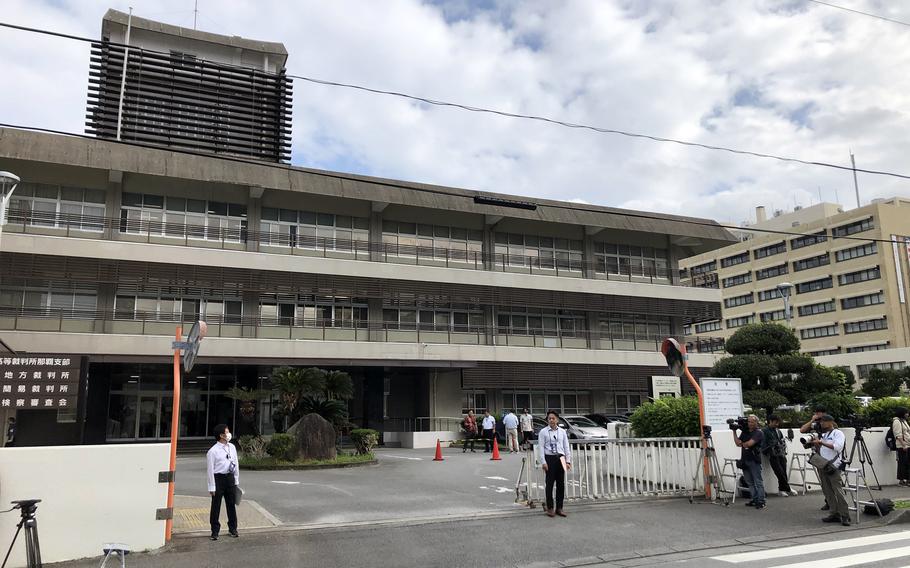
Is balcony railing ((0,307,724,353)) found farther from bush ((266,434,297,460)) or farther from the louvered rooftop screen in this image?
the louvered rooftop screen

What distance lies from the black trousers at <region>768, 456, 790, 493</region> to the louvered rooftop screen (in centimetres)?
4385

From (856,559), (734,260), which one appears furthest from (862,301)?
(856,559)

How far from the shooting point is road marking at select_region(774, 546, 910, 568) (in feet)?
25.8

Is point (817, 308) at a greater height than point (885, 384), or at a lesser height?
greater

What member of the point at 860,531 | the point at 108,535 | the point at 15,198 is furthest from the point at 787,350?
the point at 15,198

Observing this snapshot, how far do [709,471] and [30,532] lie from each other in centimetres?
1096

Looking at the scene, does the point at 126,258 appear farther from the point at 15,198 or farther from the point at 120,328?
the point at 15,198

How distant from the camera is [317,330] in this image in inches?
1243

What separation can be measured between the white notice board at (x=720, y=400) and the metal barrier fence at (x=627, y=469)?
115 centimetres

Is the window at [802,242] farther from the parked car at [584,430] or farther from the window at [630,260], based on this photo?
the parked car at [584,430]

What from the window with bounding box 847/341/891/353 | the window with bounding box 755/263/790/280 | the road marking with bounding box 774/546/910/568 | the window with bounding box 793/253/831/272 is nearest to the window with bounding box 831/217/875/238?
the window with bounding box 793/253/831/272

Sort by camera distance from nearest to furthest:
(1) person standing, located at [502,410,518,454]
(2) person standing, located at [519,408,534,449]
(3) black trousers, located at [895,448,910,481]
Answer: (3) black trousers, located at [895,448,910,481]
(1) person standing, located at [502,410,518,454]
(2) person standing, located at [519,408,534,449]

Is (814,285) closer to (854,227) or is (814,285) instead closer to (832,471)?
(854,227)

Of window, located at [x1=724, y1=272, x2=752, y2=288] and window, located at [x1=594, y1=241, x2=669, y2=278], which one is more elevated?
window, located at [x1=724, y1=272, x2=752, y2=288]
